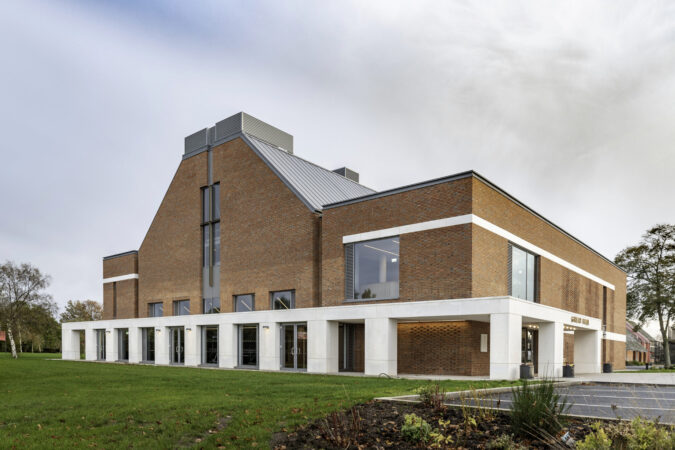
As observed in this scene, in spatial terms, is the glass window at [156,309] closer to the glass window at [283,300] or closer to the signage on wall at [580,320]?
the glass window at [283,300]

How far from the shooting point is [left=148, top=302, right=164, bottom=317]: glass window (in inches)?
1612

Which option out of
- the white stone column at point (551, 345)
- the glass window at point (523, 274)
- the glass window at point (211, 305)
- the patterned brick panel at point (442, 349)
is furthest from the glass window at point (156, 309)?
the white stone column at point (551, 345)

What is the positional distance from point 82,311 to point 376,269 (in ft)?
275

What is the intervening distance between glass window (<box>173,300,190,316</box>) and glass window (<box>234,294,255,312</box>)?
566 centimetres

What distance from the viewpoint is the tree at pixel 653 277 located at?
51.5 meters

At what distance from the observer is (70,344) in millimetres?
49094

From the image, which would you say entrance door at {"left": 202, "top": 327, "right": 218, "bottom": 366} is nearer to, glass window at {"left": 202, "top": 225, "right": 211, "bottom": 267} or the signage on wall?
glass window at {"left": 202, "top": 225, "right": 211, "bottom": 267}

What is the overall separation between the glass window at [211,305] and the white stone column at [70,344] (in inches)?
774

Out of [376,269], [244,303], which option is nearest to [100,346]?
[244,303]

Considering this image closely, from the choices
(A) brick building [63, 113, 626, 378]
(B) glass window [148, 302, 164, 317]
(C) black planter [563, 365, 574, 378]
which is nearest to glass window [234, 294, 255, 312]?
(A) brick building [63, 113, 626, 378]

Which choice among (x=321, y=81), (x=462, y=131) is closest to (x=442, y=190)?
(x=462, y=131)

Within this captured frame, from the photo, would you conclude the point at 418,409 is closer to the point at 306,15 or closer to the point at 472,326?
the point at 306,15

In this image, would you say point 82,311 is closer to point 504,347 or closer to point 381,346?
point 381,346

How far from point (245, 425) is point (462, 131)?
74.9 feet
